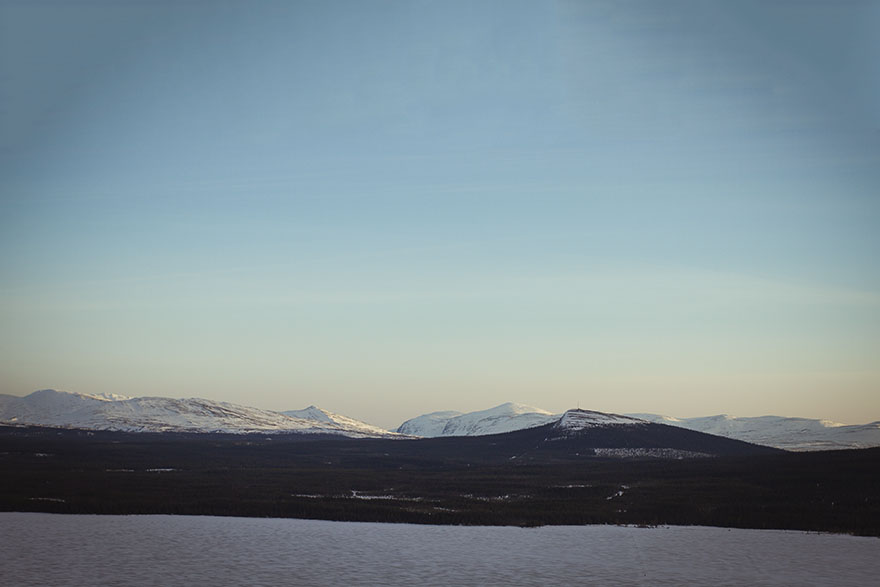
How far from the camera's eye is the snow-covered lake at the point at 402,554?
3406 cm

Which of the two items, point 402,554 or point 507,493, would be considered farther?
point 507,493

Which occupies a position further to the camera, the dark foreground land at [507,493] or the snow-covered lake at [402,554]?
the dark foreground land at [507,493]

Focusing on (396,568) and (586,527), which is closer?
(396,568)

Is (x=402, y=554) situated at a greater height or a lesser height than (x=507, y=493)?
lesser

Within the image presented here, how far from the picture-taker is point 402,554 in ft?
136

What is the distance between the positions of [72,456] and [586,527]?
119 meters

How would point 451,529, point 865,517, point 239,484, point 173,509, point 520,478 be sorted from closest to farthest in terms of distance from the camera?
point 451,529 → point 865,517 → point 173,509 → point 239,484 → point 520,478

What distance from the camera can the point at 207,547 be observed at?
43031 mm

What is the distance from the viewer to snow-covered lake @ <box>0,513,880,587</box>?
1341 inches

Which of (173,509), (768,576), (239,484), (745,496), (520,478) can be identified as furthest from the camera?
(520,478)

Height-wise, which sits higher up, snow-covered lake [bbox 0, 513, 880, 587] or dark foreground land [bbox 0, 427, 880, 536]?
dark foreground land [bbox 0, 427, 880, 536]

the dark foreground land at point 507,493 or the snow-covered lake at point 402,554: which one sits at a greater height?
the dark foreground land at point 507,493

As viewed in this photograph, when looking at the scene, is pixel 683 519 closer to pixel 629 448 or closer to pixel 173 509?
pixel 173 509

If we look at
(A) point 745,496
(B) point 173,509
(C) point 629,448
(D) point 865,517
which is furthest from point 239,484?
(C) point 629,448
